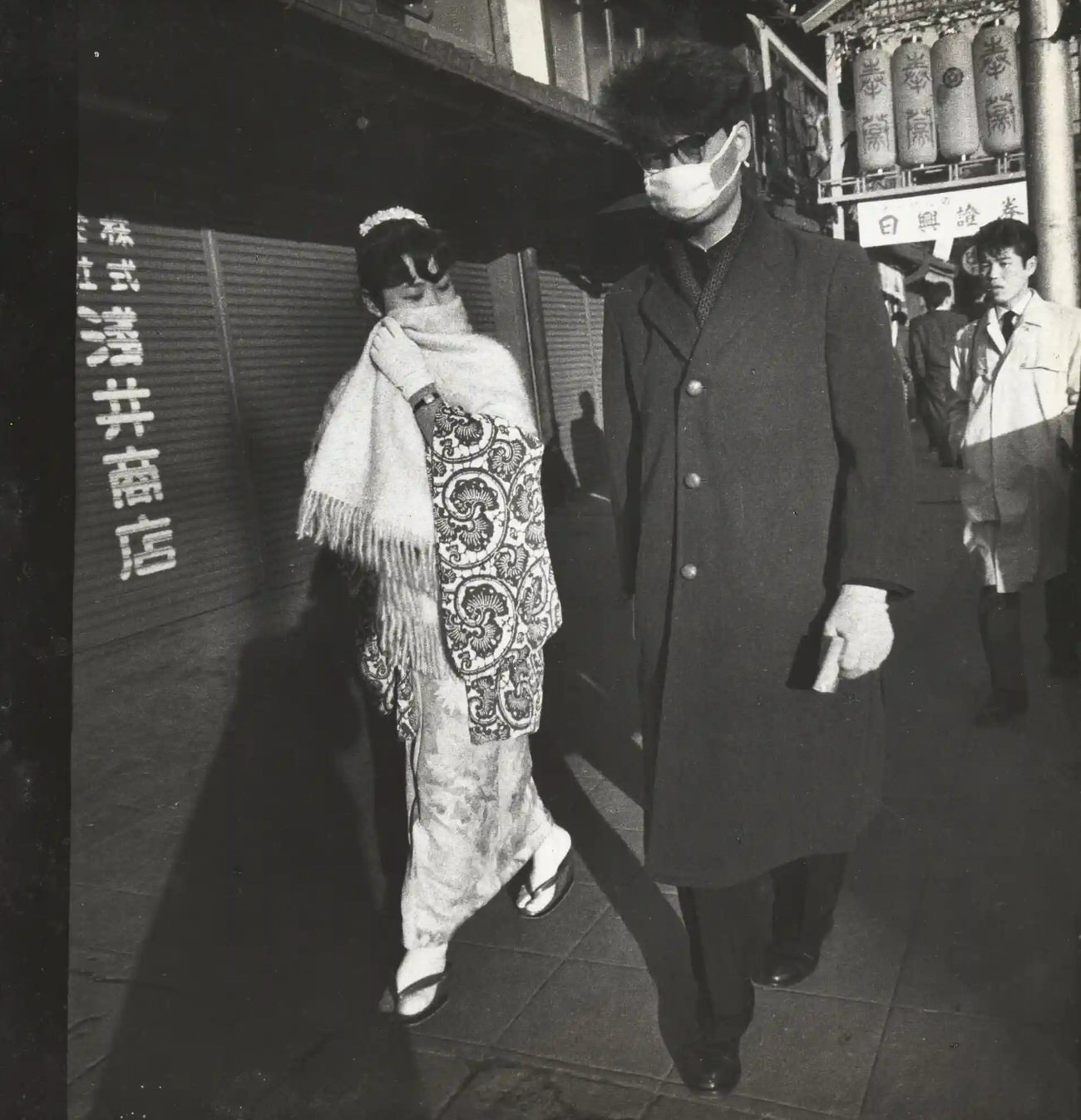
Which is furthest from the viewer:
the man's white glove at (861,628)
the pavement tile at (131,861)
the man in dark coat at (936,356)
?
the man in dark coat at (936,356)

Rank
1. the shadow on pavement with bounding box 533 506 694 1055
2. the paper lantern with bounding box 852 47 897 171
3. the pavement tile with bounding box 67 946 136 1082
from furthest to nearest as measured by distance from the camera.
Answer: the paper lantern with bounding box 852 47 897 171
the shadow on pavement with bounding box 533 506 694 1055
the pavement tile with bounding box 67 946 136 1082

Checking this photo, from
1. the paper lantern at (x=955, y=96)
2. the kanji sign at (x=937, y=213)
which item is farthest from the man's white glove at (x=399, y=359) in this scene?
the paper lantern at (x=955, y=96)

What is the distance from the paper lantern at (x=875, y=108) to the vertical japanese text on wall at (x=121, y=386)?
9048mm

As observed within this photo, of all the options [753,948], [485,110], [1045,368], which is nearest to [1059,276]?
[1045,368]

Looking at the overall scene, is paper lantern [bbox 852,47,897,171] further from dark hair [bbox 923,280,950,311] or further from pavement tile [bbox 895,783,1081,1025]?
pavement tile [bbox 895,783,1081,1025]

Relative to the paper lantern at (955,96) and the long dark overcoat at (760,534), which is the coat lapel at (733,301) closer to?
the long dark overcoat at (760,534)

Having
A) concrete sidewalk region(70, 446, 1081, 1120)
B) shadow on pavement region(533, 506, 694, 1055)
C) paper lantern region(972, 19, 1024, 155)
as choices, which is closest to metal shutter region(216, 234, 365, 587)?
shadow on pavement region(533, 506, 694, 1055)

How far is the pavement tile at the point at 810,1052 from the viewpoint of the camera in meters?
2.17

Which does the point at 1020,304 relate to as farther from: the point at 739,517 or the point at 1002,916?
the point at 739,517

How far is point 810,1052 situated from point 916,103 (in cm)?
1225

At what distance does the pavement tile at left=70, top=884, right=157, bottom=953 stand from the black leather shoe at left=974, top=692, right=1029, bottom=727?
10.1 feet

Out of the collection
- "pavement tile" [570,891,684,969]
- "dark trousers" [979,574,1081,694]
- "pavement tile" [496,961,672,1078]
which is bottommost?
"pavement tile" [496,961,672,1078]

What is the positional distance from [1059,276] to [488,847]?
3.99m

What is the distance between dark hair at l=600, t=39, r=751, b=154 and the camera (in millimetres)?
2039
